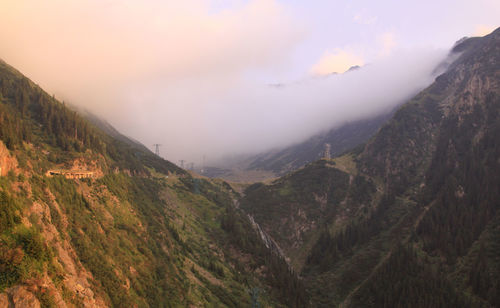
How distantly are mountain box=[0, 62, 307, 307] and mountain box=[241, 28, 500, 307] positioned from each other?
30.2 meters

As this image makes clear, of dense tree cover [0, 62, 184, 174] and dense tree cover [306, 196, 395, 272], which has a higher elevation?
dense tree cover [0, 62, 184, 174]

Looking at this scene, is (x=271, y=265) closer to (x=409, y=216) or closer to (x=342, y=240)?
(x=342, y=240)

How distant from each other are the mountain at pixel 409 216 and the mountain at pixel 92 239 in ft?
99.2

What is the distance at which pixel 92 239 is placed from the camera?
5162 cm

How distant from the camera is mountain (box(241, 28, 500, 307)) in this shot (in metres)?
93.4

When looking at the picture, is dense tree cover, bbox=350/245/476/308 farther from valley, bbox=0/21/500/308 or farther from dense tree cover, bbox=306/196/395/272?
dense tree cover, bbox=306/196/395/272

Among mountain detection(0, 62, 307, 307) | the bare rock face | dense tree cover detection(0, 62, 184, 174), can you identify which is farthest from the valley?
dense tree cover detection(0, 62, 184, 174)

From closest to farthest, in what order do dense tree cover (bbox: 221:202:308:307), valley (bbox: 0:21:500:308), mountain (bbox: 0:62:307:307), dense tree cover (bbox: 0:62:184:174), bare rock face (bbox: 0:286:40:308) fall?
bare rock face (bbox: 0:286:40:308) < mountain (bbox: 0:62:307:307) < valley (bbox: 0:21:500:308) < dense tree cover (bbox: 0:62:184:174) < dense tree cover (bbox: 221:202:308:307)

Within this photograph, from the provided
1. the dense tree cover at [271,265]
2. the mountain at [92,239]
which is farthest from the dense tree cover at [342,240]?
the mountain at [92,239]

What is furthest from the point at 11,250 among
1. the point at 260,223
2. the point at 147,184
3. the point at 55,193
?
the point at 260,223

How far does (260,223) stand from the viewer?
166 metres

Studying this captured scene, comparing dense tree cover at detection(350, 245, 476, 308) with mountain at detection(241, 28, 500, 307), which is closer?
dense tree cover at detection(350, 245, 476, 308)

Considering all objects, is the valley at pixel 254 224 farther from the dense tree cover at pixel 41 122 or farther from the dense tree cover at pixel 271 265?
the dense tree cover at pixel 271 265

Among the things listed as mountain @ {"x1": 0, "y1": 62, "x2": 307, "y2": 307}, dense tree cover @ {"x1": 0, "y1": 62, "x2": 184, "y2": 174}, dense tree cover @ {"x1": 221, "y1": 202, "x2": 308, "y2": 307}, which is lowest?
dense tree cover @ {"x1": 221, "y1": 202, "x2": 308, "y2": 307}
